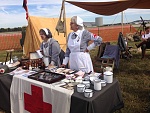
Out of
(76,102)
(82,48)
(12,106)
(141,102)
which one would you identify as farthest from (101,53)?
(76,102)

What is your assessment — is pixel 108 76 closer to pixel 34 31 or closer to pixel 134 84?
pixel 134 84

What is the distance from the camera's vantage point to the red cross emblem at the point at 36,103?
5.79ft

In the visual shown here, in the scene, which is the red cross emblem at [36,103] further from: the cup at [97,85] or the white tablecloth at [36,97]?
the cup at [97,85]

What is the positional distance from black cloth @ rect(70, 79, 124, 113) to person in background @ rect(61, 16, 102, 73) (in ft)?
1.87

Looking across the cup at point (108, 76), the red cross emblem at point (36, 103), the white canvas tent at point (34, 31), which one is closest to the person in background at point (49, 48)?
the red cross emblem at point (36, 103)

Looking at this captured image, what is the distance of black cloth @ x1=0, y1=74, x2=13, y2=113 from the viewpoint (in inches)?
86.4

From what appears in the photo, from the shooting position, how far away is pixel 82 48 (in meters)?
2.19

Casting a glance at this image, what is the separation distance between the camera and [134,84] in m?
3.35

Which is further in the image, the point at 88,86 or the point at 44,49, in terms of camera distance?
the point at 44,49

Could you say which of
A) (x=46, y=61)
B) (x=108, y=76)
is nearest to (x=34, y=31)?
(x=46, y=61)

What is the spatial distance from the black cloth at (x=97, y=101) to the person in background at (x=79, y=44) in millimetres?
568

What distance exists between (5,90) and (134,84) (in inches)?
92.7

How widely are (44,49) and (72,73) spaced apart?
Result: 29.8 inches

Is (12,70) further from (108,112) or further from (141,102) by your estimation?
(141,102)
